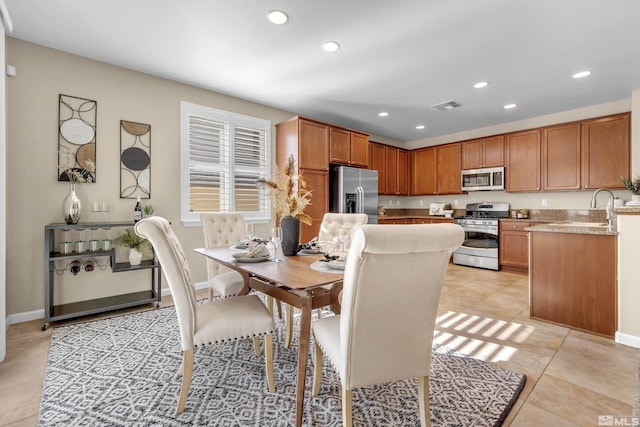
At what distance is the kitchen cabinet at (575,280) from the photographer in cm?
241

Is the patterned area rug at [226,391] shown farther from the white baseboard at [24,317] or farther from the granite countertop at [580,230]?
the granite countertop at [580,230]

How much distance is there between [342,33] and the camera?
8.08 ft

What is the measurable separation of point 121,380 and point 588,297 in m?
3.64

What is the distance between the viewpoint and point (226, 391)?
5.54 feet

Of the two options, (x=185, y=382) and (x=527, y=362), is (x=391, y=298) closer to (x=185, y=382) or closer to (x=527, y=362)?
(x=185, y=382)

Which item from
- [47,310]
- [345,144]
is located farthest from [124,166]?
[345,144]

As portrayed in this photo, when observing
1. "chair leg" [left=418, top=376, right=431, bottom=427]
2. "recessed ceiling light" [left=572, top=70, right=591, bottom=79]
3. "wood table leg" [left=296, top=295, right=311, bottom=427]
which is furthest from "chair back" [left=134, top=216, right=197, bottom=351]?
"recessed ceiling light" [left=572, top=70, right=591, bottom=79]

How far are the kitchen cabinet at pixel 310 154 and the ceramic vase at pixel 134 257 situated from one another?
1.97m

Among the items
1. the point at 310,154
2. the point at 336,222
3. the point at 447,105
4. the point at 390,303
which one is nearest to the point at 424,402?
the point at 390,303

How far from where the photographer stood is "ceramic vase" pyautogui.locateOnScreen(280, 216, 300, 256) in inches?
79.1

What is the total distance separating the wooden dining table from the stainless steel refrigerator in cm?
273

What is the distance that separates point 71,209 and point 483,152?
20.0 feet

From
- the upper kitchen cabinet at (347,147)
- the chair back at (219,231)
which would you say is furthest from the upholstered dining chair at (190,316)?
the upper kitchen cabinet at (347,147)

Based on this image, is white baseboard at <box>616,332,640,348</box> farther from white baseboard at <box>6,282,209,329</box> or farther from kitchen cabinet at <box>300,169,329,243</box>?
white baseboard at <box>6,282,209,329</box>
